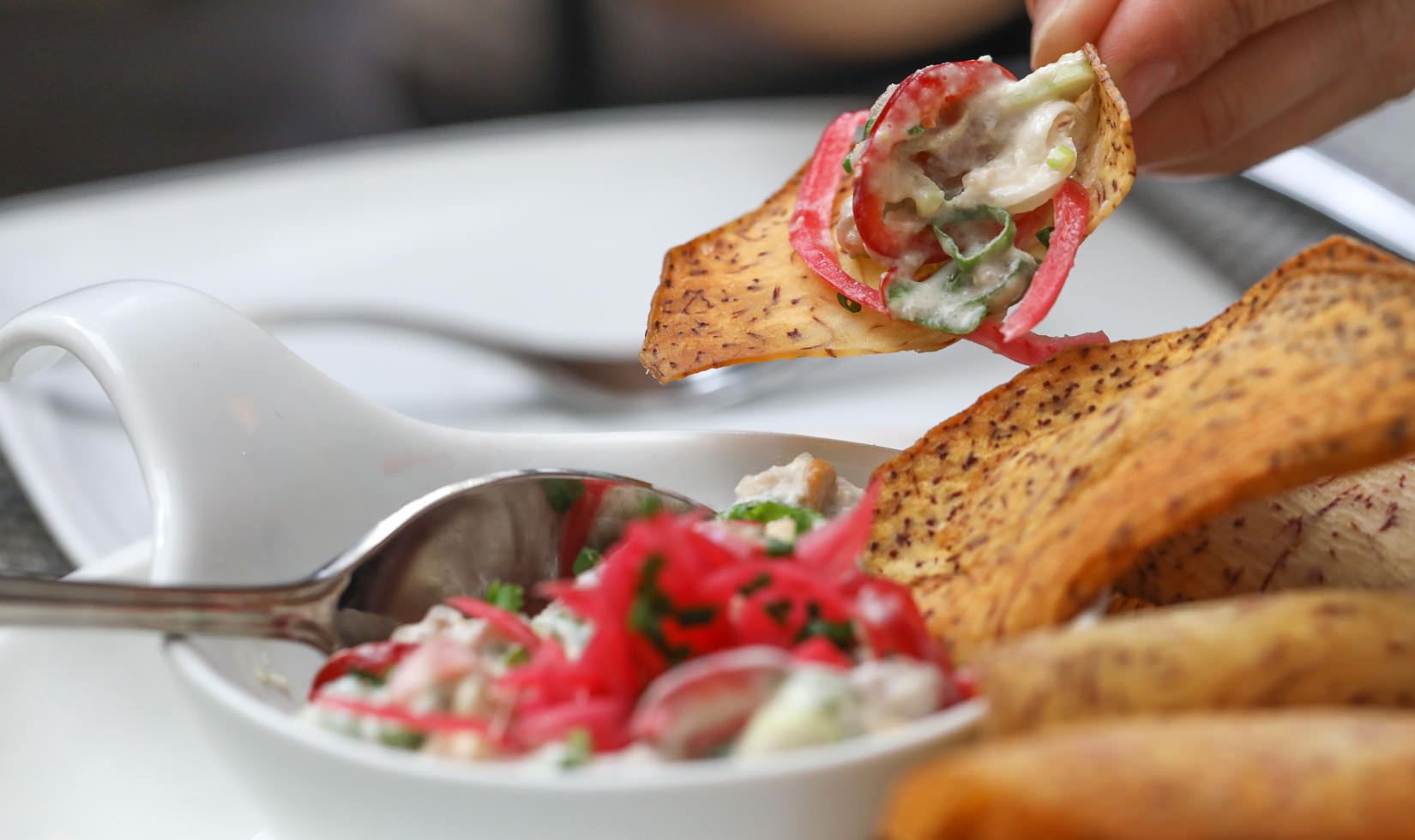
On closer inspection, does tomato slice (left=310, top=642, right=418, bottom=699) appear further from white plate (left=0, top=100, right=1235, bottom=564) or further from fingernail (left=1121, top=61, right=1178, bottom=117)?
fingernail (left=1121, top=61, right=1178, bottom=117)

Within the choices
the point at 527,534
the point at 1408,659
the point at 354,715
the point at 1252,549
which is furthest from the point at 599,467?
the point at 1408,659

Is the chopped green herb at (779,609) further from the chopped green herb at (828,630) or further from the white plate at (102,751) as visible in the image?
the white plate at (102,751)

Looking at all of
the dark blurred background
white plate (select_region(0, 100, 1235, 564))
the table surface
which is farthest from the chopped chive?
the dark blurred background

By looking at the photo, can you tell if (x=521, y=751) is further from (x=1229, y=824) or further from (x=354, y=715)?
(x=1229, y=824)

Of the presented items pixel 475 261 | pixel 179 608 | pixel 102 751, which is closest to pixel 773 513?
pixel 179 608

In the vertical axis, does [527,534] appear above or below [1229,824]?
above

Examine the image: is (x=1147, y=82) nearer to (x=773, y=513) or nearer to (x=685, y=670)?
(x=773, y=513)

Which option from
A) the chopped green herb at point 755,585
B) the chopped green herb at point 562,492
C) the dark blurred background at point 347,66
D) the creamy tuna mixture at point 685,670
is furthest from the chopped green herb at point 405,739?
the dark blurred background at point 347,66
